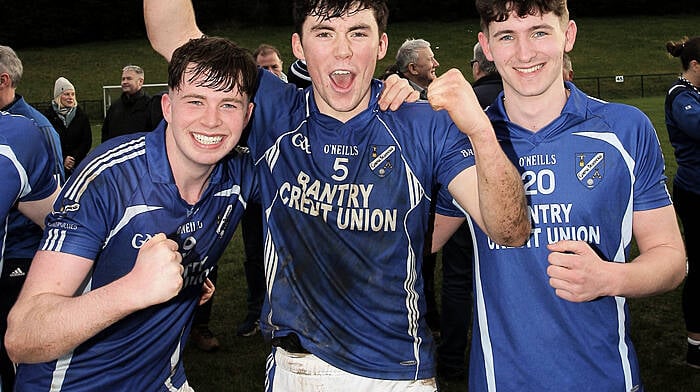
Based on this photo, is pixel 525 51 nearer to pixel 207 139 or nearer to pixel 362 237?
pixel 362 237

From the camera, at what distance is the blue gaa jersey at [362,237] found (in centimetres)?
292

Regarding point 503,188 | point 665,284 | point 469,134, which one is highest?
point 469,134

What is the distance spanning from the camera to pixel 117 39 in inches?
2296

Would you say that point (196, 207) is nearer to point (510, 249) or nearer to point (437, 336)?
point (510, 249)

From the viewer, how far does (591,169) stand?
116 inches

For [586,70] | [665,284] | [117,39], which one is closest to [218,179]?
[665,284]

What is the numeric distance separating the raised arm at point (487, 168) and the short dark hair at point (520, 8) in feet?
1.70

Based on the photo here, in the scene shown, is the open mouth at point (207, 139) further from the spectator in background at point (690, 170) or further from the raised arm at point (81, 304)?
the spectator in background at point (690, 170)

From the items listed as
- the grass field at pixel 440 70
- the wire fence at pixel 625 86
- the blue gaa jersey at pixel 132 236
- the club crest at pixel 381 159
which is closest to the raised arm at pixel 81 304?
the blue gaa jersey at pixel 132 236

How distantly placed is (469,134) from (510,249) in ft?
1.89

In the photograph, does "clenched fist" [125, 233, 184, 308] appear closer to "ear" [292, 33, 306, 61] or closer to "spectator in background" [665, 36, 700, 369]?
"ear" [292, 33, 306, 61]

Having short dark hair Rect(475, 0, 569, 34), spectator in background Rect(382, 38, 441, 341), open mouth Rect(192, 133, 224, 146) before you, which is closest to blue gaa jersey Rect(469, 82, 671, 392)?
short dark hair Rect(475, 0, 569, 34)

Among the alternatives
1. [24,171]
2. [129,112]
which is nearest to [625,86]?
[129,112]

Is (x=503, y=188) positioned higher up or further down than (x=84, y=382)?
higher up
